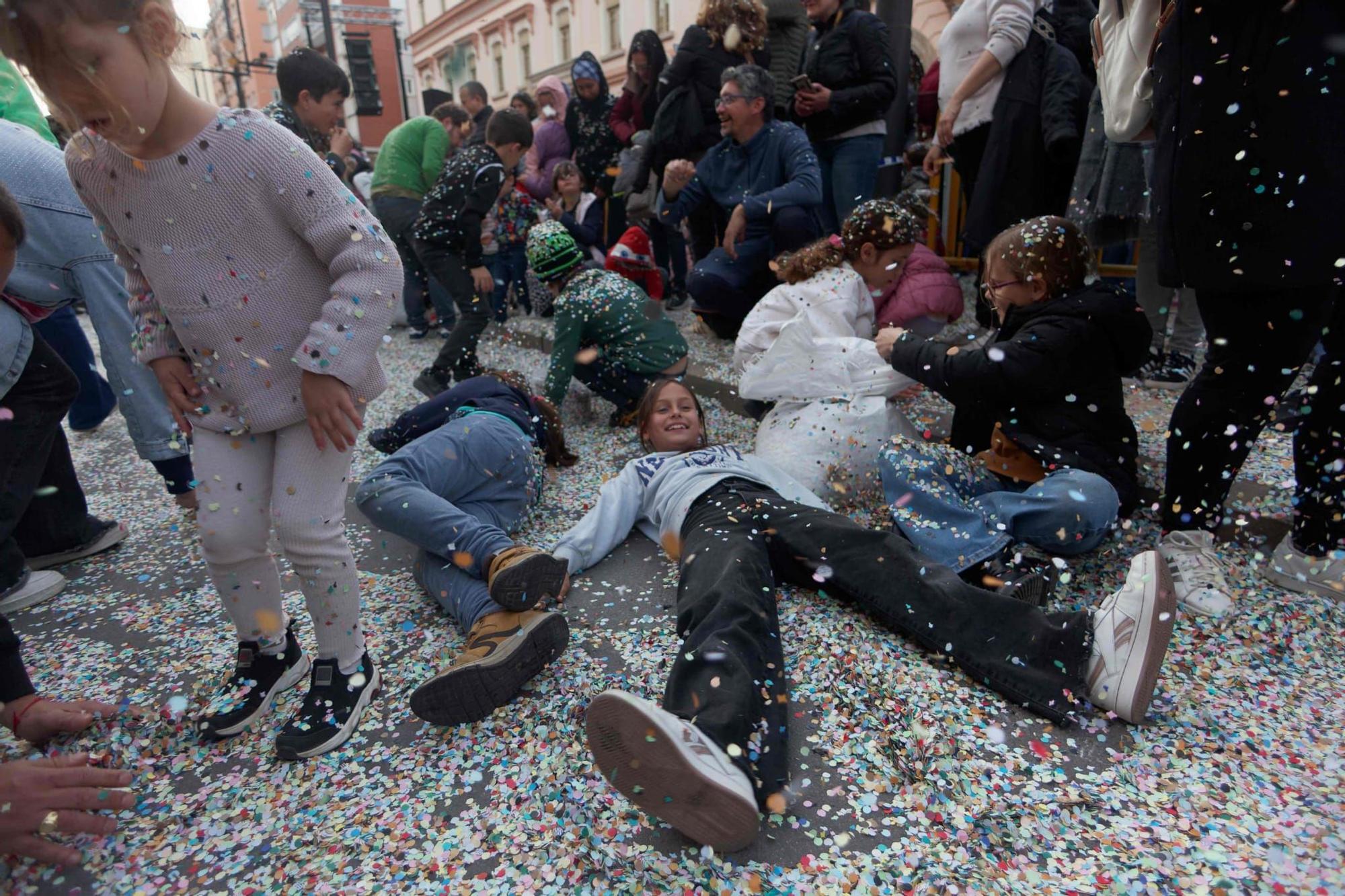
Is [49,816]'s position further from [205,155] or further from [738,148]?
[738,148]

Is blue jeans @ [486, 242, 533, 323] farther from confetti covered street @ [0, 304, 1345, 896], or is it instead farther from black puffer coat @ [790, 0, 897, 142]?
confetti covered street @ [0, 304, 1345, 896]

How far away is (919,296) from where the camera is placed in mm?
2652

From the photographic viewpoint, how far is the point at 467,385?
2.48 meters

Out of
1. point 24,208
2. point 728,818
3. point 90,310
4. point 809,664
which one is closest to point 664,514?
point 809,664

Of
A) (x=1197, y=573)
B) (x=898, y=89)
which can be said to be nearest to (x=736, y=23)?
(x=898, y=89)

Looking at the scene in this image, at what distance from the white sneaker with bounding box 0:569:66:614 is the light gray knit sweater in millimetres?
1218

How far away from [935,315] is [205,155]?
2.25 meters

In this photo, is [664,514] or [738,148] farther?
[738,148]

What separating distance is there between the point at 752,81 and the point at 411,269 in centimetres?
297

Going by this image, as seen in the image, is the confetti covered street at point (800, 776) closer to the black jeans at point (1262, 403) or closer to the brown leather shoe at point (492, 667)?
the brown leather shoe at point (492, 667)

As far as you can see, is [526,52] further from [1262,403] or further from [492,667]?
[492,667]

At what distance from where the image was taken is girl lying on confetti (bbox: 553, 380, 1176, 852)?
1096 mm

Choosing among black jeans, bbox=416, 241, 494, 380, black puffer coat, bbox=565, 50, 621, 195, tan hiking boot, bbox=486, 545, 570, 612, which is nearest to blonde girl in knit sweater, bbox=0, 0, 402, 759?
tan hiking boot, bbox=486, 545, 570, 612

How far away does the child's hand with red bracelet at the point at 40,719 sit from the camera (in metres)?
1.44
